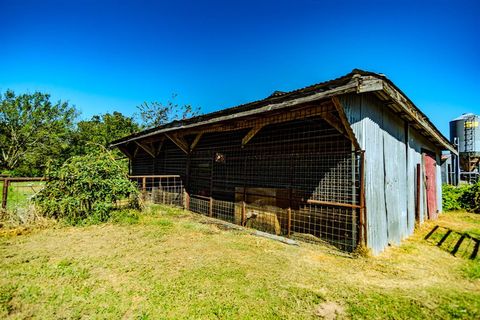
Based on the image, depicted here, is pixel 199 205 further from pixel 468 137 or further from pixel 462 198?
pixel 468 137

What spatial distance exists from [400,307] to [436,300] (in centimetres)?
56

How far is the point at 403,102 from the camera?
4.82m

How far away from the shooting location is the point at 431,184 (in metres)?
8.46

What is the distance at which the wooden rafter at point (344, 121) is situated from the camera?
3.92 meters

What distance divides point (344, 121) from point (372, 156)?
1.01m

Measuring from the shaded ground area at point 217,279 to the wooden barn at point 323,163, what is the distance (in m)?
0.68

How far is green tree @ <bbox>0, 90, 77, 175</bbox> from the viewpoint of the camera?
76.7 feet

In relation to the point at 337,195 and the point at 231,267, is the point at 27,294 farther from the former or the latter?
the point at 337,195

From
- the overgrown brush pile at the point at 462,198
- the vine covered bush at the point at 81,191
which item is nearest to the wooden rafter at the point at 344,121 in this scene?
the vine covered bush at the point at 81,191

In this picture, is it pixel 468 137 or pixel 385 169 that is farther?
pixel 468 137

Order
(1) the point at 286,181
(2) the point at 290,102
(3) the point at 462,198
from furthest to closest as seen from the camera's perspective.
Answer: (3) the point at 462,198
(1) the point at 286,181
(2) the point at 290,102

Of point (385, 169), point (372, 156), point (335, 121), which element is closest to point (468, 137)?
point (385, 169)

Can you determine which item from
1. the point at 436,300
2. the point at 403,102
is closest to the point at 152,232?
the point at 436,300

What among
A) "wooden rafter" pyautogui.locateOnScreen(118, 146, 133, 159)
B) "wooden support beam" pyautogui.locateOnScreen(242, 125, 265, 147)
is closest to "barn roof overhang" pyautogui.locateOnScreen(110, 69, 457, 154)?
"wooden support beam" pyautogui.locateOnScreen(242, 125, 265, 147)
